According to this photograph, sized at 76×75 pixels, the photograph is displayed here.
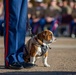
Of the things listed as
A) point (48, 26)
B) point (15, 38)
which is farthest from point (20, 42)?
point (48, 26)

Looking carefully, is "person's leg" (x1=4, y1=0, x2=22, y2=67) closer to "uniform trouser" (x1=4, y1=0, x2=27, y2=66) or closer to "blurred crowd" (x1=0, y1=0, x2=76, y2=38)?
"uniform trouser" (x1=4, y1=0, x2=27, y2=66)

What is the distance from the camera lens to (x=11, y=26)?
8.66 meters

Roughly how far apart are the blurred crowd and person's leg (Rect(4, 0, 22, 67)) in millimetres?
13064

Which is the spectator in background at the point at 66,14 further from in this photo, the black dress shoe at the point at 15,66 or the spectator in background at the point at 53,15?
the black dress shoe at the point at 15,66

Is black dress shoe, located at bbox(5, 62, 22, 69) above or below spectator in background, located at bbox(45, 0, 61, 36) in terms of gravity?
below

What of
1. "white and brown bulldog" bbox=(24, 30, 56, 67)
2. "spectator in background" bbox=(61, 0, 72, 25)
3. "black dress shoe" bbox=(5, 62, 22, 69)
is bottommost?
"black dress shoe" bbox=(5, 62, 22, 69)

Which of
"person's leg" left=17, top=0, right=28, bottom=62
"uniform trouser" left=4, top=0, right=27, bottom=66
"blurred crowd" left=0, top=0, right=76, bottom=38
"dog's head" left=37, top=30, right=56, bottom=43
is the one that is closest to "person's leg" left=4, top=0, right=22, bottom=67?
"uniform trouser" left=4, top=0, right=27, bottom=66

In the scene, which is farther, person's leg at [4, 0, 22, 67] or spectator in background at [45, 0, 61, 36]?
spectator in background at [45, 0, 61, 36]

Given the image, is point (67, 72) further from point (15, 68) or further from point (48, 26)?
point (48, 26)

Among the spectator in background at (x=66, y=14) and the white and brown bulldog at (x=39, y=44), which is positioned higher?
the spectator in background at (x=66, y=14)

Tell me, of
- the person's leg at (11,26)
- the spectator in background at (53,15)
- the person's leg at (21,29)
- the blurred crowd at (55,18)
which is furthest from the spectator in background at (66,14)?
the person's leg at (11,26)

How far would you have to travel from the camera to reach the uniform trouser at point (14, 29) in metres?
8.57

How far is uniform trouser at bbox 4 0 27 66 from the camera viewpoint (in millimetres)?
8570

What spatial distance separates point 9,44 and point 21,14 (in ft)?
2.29
